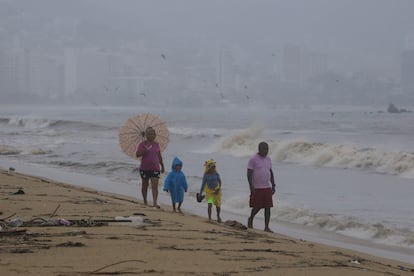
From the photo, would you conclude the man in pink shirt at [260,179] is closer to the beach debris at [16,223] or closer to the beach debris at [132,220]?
the beach debris at [132,220]

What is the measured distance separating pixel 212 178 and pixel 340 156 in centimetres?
1600

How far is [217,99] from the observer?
16138 centimetres

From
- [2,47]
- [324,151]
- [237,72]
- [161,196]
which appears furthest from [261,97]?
[161,196]

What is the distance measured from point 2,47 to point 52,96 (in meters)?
32.3

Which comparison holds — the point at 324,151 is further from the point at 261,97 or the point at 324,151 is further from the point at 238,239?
the point at 261,97

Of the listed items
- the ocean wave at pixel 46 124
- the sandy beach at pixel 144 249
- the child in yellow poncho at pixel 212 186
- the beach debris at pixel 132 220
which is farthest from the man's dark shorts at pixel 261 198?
the ocean wave at pixel 46 124

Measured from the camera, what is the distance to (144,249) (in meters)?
6.11

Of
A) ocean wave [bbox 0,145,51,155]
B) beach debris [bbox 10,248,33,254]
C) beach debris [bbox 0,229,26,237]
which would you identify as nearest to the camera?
beach debris [bbox 10,248,33,254]

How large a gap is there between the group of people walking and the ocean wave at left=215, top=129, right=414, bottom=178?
A: 11543 millimetres

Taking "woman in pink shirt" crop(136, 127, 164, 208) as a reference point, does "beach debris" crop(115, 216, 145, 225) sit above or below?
below

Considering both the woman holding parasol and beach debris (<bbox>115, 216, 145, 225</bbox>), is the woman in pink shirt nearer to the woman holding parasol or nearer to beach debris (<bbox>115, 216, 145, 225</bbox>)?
the woman holding parasol

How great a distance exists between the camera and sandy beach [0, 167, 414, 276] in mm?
5352

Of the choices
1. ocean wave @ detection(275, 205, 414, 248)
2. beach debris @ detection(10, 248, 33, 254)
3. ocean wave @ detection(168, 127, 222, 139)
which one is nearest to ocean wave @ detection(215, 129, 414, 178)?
ocean wave @ detection(275, 205, 414, 248)

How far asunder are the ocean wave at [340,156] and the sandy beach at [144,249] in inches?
537
